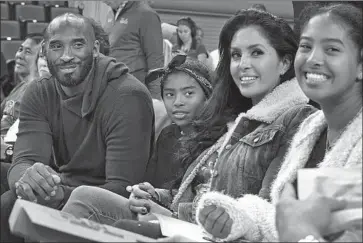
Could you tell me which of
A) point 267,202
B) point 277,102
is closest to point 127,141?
point 277,102

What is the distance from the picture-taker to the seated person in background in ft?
9.35

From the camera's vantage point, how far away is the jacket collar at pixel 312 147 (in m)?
1.55

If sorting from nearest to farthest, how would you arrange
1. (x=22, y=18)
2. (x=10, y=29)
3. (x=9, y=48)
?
(x=9, y=48) → (x=10, y=29) → (x=22, y=18)

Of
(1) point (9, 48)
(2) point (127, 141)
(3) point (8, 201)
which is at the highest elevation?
(2) point (127, 141)

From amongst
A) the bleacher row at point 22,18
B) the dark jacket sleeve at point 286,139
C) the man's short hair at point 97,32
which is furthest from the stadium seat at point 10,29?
the dark jacket sleeve at point 286,139

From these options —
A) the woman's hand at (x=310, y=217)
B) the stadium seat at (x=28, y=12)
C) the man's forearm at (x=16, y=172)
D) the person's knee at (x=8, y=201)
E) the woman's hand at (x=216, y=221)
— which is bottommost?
the stadium seat at (x=28, y=12)

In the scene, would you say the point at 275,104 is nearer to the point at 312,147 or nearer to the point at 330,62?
the point at 312,147

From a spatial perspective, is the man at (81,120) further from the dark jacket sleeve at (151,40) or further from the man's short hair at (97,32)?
the dark jacket sleeve at (151,40)

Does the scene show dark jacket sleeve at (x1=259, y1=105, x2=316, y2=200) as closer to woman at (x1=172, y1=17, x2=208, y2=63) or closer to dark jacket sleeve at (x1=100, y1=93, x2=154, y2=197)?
dark jacket sleeve at (x1=100, y1=93, x2=154, y2=197)

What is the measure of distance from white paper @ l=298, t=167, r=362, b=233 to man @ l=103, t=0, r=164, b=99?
2.80m

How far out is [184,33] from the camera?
6.86 metres

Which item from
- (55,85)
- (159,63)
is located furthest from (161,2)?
(55,85)

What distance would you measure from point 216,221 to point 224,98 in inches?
29.2

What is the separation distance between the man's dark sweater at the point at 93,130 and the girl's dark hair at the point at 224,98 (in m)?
0.32
